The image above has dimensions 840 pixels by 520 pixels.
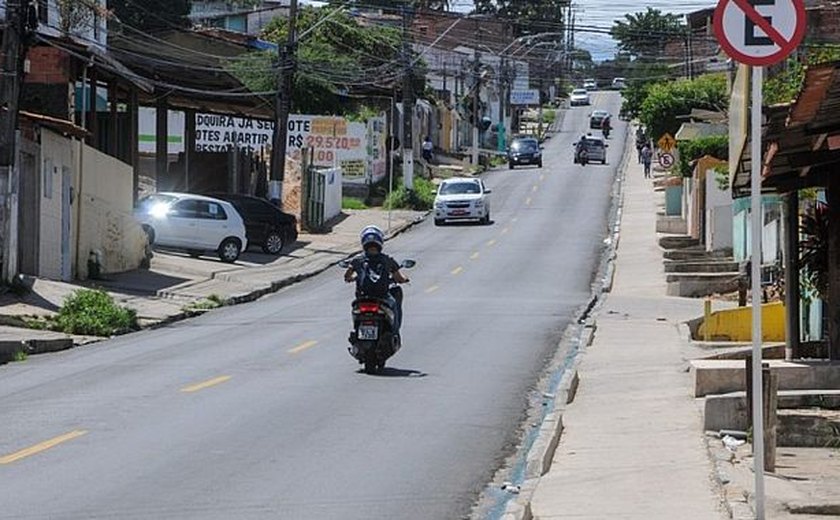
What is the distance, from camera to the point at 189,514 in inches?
402

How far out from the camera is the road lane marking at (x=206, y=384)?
17.3m

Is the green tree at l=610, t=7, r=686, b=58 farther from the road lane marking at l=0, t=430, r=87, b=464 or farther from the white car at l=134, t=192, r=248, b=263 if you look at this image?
the road lane marking at l=0, t=430, r=87, b=464

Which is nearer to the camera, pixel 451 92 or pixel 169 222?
pixel 169 222

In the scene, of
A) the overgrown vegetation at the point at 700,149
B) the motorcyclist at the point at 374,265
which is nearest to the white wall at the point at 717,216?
the overgrown vegetation at the point at 700,149

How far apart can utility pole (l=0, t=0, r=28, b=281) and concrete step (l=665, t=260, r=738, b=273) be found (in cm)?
1594

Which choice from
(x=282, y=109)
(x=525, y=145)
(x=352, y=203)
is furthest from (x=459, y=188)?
(x=525, y=145)

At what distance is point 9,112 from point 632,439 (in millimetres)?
16997

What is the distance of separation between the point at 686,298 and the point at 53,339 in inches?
600

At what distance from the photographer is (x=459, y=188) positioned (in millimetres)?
58625

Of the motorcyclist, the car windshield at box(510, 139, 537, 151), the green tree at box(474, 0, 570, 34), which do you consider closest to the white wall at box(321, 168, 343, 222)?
the car windshield at box(510, 139, 537, 151)

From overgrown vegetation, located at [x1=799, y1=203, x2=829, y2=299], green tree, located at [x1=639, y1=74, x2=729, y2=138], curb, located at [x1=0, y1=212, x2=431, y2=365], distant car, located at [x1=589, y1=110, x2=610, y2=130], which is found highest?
distant car, located at [x1=589, y1=110, x2=610, y2=130]

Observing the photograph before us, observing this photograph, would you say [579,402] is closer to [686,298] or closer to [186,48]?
[686,298]

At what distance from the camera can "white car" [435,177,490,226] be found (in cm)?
5725

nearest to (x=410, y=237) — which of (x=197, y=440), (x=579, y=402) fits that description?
(x=579, y=402)
